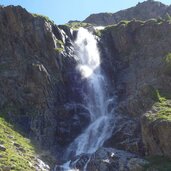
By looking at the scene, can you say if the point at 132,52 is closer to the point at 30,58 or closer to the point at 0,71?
the point at 30,58

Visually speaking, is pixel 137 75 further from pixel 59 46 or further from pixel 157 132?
pixel 157 132

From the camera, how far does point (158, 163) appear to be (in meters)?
68.7

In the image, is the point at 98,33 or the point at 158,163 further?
the point at 98,33

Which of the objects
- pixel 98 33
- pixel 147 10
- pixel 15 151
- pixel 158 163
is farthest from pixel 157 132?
pixel 147 10

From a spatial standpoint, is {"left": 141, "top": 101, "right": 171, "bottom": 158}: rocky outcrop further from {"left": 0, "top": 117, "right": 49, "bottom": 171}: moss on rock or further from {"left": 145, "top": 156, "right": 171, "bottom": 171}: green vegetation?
{"left": 0, "top": 117, "right": 49, "bottom": 171}: moss on rock

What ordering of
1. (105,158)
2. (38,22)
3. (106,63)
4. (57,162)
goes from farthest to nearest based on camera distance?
(106,63) → (38,22) → (57,162) → (105,158)

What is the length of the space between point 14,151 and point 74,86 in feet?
114

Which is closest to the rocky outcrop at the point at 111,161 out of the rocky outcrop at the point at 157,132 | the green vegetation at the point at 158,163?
the green vegetation at the point at 158,163

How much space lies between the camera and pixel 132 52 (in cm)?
12550

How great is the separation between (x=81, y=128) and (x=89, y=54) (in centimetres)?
3546

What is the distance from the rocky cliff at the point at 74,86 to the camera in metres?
75.4

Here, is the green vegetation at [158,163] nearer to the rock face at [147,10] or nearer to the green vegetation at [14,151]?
the green vegetation at [14,151]

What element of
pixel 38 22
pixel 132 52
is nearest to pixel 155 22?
pixel 132 52

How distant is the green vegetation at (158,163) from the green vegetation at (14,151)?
1990cm
